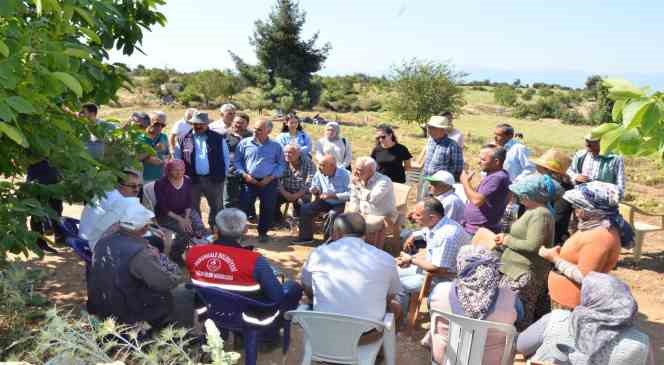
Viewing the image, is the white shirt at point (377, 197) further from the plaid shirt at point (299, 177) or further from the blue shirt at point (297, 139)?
the blue shirt at point (297, 139)

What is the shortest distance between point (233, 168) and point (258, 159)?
420 mm

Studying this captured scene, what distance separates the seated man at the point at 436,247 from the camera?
467 centimetres

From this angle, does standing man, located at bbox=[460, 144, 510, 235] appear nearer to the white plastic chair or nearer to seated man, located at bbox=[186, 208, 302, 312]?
the white plastic chair

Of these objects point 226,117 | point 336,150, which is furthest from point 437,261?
point 226,117

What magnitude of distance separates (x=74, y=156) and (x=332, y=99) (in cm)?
3452

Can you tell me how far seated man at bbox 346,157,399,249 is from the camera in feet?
20.9

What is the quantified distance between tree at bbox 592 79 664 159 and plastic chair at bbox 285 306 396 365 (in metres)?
2.25

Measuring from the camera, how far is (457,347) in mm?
3738

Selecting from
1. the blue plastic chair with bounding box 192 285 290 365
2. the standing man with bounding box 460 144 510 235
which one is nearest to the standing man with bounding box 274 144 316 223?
the standing man with bounding box 460 144 510 235

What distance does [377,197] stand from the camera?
20.9ft

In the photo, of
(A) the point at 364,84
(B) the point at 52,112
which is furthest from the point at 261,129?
(A) the point at 364,84

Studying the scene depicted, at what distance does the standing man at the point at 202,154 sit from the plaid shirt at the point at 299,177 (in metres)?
0.93

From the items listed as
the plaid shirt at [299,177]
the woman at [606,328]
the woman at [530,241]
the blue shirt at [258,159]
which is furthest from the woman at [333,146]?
the woman at [606,328]

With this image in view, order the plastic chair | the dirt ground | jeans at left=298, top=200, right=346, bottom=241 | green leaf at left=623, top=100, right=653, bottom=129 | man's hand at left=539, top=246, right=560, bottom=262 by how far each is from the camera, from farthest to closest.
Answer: jeans at left=298, top=200, right=346, bottom=241
the dirt ground
man's hand at left=539, top=246, right=560, bottom=262
the plastic chair
green leaf at left=623, top=100, right=653, bottom=129
